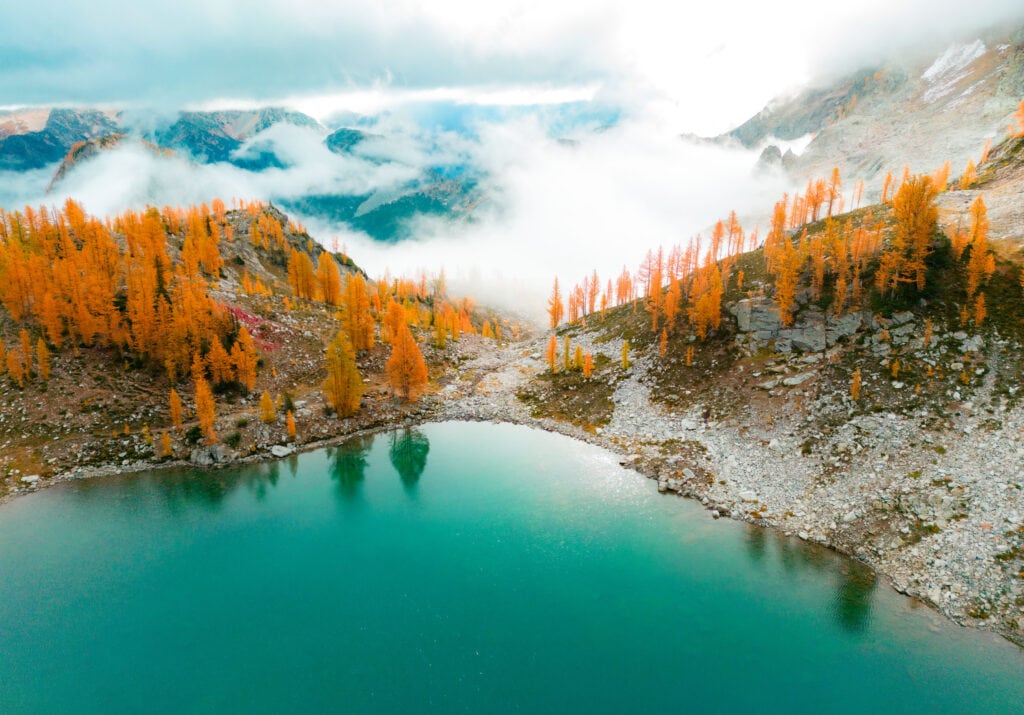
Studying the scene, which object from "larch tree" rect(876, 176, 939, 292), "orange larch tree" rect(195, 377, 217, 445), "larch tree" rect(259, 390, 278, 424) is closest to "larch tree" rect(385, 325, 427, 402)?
"larch tree" rect(259, 390, 278, 424)

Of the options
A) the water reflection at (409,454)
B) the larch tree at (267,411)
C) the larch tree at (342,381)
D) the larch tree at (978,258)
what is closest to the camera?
the larch tree at (978,258)

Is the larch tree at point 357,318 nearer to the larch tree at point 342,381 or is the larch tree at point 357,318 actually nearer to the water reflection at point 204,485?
the larch tree at point 342,381

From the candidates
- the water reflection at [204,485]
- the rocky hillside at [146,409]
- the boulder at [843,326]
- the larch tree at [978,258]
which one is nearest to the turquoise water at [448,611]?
the water reflection at [204,485]

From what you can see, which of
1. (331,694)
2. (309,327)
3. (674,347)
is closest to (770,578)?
(331,694)

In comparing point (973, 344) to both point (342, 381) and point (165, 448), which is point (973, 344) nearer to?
point (342, 381)

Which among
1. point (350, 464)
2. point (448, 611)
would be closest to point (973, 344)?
point (448, 611)

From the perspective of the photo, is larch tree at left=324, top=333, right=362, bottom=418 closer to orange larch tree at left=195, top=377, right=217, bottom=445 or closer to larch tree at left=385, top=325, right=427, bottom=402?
larch tree at left=385, top=325, right=427, bottom=402
